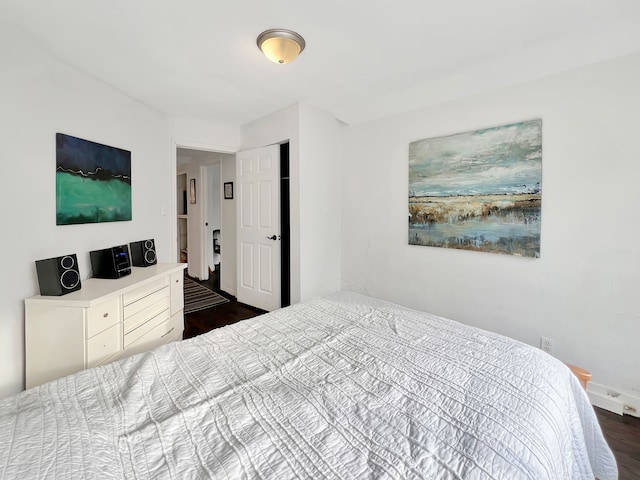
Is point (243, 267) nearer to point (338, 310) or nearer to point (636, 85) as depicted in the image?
point (338, 310)

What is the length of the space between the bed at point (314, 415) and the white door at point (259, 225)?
2019 millimetres

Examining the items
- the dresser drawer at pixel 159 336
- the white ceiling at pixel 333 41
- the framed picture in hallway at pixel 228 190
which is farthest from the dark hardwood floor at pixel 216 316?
the white ceiling at pixel 333 41

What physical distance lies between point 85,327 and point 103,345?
185 millimetres

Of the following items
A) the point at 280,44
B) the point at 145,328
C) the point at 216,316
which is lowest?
the point at 216,316

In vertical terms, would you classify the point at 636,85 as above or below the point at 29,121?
above

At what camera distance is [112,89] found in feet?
8.20

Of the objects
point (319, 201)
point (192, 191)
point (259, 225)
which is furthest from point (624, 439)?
point (192, 191)

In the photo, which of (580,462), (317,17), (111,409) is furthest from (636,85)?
(111,409)

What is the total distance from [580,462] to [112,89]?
11.8ft

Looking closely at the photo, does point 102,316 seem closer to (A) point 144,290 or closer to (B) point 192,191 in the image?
(A) point 144,290

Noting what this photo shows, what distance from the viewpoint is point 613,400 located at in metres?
1.90

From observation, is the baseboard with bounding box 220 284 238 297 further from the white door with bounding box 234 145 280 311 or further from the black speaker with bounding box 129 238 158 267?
the black speaker with bounding box 129 238 158 267

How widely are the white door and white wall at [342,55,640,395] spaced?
1.61 metres

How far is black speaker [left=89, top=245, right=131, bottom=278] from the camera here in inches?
88.7
